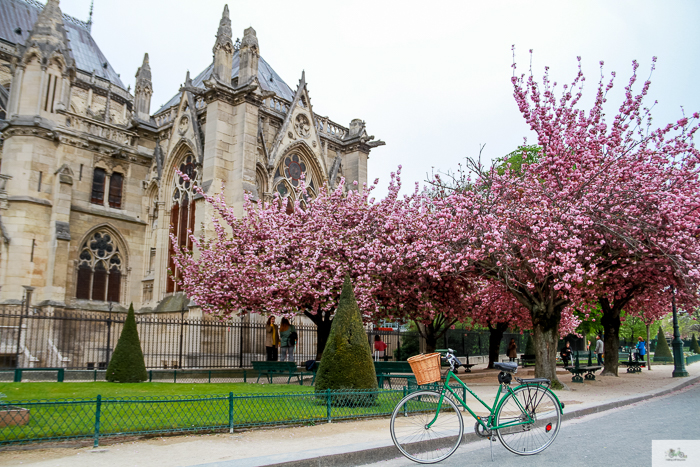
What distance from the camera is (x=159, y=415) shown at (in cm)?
867

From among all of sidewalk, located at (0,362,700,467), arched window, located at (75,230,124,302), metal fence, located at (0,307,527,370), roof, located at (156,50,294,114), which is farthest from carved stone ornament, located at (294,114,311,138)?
sidewalk, located at (0,362,700,467)

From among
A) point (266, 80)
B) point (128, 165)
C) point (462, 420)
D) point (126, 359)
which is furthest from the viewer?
point (266, 80)

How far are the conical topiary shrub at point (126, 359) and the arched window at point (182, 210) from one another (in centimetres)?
1109

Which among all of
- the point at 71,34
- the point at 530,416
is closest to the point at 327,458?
the point at 530,416

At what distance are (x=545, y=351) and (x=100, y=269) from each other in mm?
20522

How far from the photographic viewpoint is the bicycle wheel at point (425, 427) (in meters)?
6.26

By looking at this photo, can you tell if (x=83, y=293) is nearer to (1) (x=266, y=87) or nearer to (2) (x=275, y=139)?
(2) (x=275, y=139)

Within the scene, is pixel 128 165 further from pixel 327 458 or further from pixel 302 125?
pixel 327 458

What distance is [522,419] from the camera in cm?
671

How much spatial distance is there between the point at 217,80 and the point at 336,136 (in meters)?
9.56

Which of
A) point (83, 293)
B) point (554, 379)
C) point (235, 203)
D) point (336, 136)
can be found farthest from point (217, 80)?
point (554, 379)

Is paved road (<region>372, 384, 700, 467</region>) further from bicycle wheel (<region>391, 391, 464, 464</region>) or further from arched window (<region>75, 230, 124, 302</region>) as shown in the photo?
arched window (<region>75, 230, 124, 302</region>)

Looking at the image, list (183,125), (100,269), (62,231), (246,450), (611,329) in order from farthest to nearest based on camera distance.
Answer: (183,125), (100,269), (62,231), (611,329), (246,450)

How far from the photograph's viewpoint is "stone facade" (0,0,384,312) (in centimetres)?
2356
